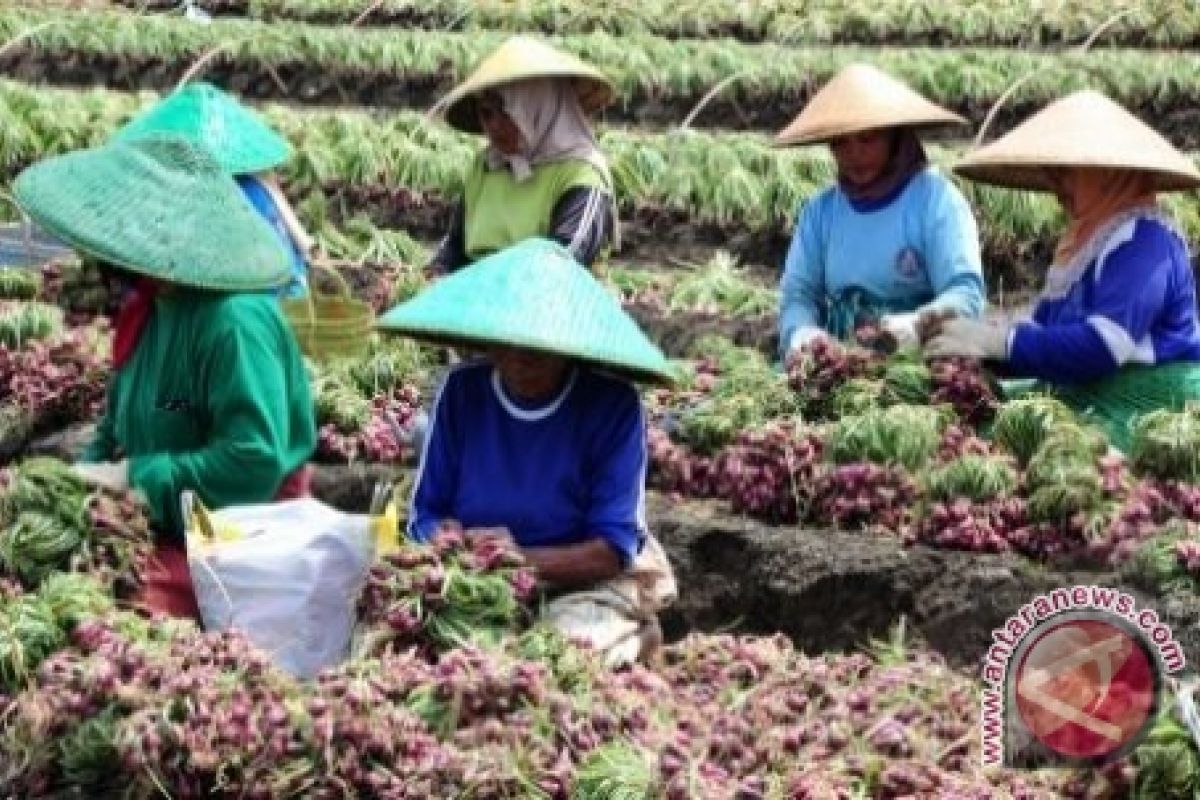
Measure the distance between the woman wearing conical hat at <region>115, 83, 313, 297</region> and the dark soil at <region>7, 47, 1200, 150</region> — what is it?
311 inches

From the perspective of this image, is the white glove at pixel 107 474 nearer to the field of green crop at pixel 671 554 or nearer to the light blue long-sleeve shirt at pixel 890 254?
the field of green crop at pixel 671 554

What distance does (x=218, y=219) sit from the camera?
17.1 feet

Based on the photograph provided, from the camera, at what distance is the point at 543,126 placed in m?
7.61

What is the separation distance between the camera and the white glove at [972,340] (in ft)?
21.8

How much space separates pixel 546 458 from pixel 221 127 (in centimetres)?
285

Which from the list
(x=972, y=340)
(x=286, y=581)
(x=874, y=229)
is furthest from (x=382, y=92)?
(x=286, y=581)

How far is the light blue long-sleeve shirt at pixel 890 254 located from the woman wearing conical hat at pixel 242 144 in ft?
5.37

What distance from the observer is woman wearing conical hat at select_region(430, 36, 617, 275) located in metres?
7.43

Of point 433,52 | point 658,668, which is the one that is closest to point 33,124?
point 433,52

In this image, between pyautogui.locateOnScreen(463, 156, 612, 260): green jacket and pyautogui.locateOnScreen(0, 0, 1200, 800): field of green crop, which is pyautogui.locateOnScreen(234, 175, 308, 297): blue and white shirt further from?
pyautogui.locateOnScreen(463, 156, 612, 260): green jacket

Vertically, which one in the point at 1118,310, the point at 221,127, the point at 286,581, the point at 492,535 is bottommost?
the point at 286,581

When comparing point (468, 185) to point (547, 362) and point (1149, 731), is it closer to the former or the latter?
point (547, 362)

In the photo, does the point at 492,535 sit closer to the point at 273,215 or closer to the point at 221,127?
the point at 273,215

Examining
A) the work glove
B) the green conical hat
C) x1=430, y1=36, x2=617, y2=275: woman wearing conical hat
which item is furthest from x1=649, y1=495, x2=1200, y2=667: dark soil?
the green conical hat
